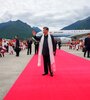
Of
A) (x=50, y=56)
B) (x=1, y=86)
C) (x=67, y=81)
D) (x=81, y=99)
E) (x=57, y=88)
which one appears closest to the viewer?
(x=81, y=99)

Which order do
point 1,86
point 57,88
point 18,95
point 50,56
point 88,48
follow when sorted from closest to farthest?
point 18,95 → point 57,88 → point 1,86 → point 50,56 → point 88,48

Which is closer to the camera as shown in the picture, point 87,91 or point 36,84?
point 87,91

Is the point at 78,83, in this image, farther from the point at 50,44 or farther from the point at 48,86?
the point at 50,44

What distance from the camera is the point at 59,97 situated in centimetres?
690

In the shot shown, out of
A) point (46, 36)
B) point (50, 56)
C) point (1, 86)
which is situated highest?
point (46, 36)

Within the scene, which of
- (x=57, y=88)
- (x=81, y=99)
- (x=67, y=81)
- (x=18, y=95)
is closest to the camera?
(x=81, y=99)

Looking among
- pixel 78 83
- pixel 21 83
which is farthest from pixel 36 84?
pixel 78 83

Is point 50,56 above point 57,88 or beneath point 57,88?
above

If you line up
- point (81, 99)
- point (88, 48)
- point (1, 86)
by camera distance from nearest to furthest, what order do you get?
point (81, 99) → point (1, 86) → point (88, 48)

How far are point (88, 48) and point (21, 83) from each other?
1420 cm

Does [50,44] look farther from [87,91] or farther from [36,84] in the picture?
[87,91]

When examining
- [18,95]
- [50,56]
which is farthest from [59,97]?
[50,56]

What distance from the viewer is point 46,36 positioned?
10922 millimetres

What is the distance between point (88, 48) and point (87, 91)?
50.3 ft
